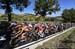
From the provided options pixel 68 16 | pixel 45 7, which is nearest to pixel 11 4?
pixel 45 7

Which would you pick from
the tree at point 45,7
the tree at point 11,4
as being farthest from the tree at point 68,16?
the tree at point 11,4

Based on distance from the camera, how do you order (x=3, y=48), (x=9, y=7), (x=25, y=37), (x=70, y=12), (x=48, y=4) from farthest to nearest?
(x=70, y=12) → (x=48, y=4) → (x=9, y=7) → (x=25, y=37) → (x=3, y=48)

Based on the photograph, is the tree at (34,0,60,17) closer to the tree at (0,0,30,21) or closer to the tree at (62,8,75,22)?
the tree at (62,8,75,22)

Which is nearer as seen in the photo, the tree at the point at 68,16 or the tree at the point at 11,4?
the tree at the point at 11,4

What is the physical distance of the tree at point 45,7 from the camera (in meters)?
71.4

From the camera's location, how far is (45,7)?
7288 centimetres

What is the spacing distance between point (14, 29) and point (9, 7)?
21382mm

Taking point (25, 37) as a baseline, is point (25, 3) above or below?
above

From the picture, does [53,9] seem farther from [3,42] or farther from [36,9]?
[3,42]

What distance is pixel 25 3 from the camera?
124 feet

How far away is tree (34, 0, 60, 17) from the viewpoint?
71.4 meters

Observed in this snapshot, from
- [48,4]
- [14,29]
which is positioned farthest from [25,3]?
[48,4]

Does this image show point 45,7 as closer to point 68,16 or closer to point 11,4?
point 68,16

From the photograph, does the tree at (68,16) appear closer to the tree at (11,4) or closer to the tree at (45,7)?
the tree at (45,7)
